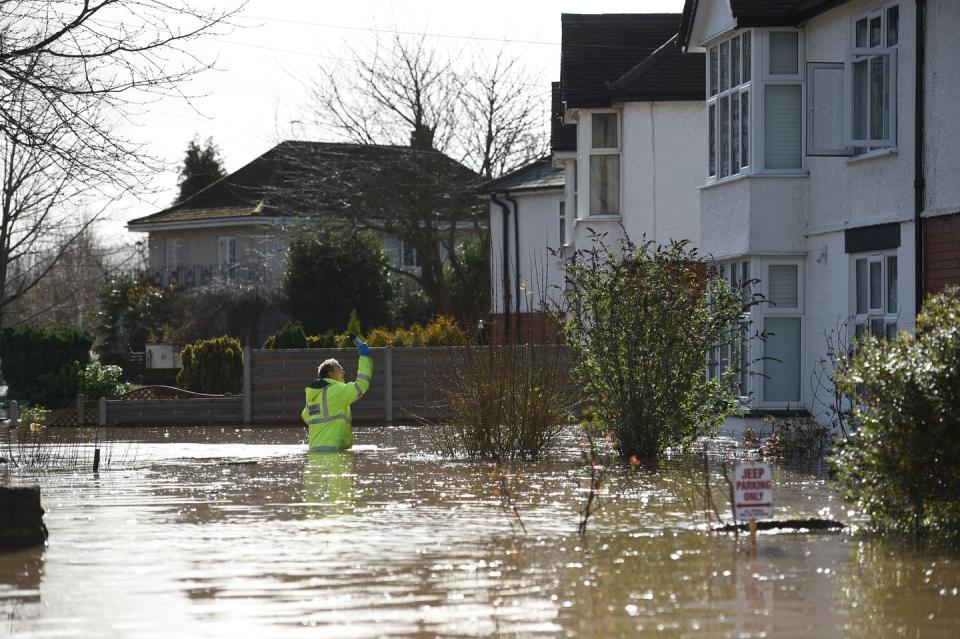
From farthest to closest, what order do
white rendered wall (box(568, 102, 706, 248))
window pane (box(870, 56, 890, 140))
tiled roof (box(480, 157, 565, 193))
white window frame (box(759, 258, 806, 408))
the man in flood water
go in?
tiled roof (box(480, 157, 565, 193)) < white rendered wall (box(568, 102, 706, 248)) < white window frame (box(759, 258, 806, 408)) < the man in flood water < window pane (box(870, 56, 890, 140))

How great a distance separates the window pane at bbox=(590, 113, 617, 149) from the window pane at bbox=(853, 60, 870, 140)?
1062 cm

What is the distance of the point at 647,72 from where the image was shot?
29.2 metres

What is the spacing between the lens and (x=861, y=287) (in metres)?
19.4

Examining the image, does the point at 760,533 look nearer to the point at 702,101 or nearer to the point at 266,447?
the point at 266,447

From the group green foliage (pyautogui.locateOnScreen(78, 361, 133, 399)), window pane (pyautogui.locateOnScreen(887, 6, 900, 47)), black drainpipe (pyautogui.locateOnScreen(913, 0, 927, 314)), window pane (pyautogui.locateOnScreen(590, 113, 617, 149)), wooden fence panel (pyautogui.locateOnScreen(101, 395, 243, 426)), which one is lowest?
wooden fence panel (pyautogui.locateOnScreen(101, 395, 243, 426))

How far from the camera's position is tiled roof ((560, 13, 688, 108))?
29.8m

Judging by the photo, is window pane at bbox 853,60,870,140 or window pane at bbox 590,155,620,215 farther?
window pane at bbox 590,155,620,215

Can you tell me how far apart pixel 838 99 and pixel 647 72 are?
33.8ft

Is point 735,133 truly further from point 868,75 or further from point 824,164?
point 868,75

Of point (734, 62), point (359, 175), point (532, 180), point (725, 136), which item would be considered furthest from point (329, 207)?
point (734, 62)

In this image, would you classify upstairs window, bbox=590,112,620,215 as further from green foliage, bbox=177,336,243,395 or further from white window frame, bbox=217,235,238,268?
white window frame, bbox=217,235,238,268

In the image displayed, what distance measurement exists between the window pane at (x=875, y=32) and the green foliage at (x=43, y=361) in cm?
1761

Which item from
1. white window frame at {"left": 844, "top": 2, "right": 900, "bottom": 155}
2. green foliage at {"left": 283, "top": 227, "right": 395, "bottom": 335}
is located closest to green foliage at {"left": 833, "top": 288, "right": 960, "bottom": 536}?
white window frame at {"left": 844, "top": 2, "right": 900, "bottom": 155}

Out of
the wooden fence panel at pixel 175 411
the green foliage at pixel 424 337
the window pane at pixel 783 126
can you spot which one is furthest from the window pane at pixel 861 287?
Answer: the wooden fence panel at pixel 175 411
